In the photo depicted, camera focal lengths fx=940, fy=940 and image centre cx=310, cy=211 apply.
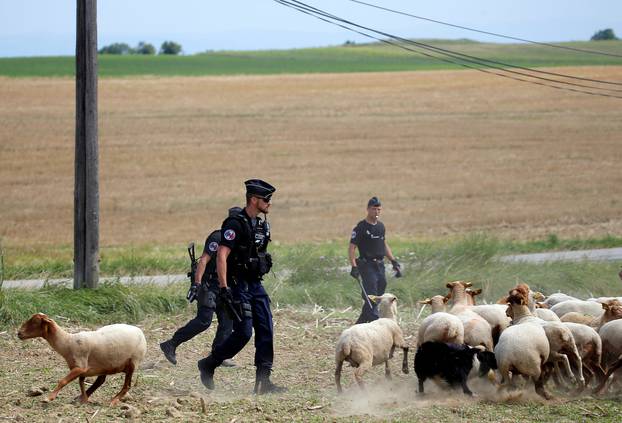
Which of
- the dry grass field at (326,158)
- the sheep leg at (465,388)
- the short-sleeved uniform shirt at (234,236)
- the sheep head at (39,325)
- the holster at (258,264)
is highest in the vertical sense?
the short-sleeved uniform shirt at (234,236)

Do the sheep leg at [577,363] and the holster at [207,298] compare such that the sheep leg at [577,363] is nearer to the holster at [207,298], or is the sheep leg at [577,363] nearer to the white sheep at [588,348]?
the white sheep at [588,348]

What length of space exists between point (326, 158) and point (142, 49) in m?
99.8

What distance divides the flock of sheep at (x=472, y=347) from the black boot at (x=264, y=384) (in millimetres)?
683

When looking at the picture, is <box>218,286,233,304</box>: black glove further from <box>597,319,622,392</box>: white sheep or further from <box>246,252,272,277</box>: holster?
<box>597,319,622,392</box>: white sheep

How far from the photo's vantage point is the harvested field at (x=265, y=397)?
8359 millimetres

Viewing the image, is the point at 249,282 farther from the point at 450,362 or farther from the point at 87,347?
the point at 450,362

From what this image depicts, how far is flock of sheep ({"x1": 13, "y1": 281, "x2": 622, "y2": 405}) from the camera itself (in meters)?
8.71

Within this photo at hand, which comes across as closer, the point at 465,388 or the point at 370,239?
the point at 465,388

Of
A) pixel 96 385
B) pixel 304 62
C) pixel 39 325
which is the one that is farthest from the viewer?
pixel 304 62

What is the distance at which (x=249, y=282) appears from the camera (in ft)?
32.1

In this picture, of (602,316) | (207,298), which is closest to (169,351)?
(207,298)

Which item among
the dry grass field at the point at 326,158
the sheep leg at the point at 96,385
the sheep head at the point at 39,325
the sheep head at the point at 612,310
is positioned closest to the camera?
the sheep head at the point at 39,325

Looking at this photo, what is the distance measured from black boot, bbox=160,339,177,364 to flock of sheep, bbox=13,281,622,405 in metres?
1.50

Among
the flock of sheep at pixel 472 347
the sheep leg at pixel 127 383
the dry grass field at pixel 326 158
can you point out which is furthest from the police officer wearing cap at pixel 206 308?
the dry grass field at pixel 326 158
